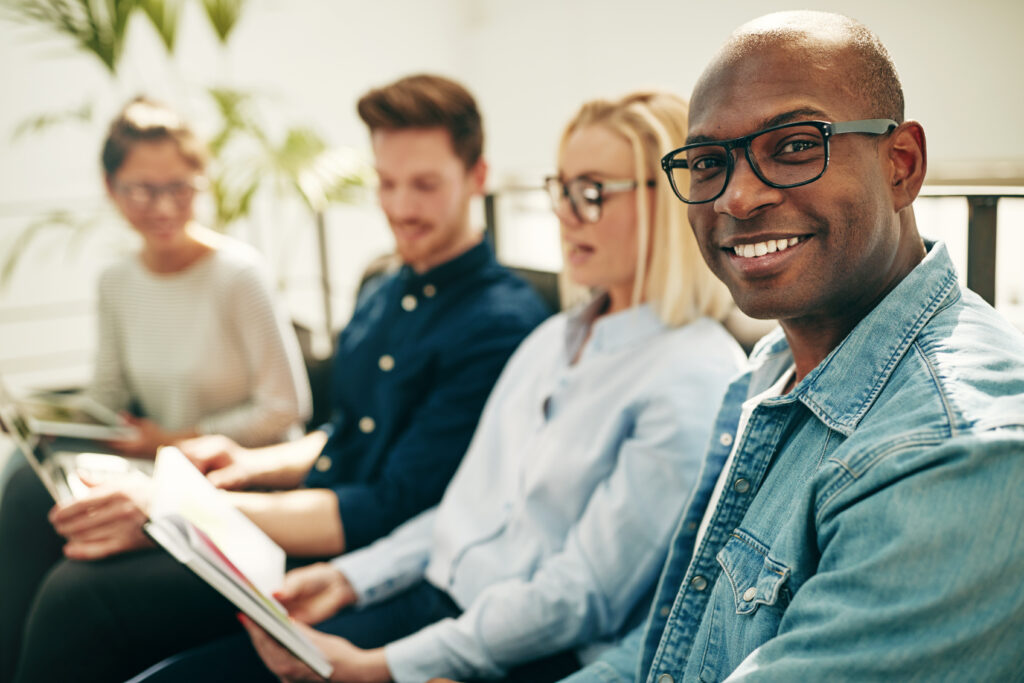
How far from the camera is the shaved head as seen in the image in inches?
26.8

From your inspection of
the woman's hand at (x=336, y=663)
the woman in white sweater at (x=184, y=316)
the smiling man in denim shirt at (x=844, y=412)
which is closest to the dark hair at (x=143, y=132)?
the woman in white sweater at (x=184, y=316)

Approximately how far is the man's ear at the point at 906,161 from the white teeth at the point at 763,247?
0.10 m

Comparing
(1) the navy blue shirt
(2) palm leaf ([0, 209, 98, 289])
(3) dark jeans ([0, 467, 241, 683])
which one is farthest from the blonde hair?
(2) palm leaf ([0, 209, 98, 289])

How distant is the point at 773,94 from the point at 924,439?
32 cm

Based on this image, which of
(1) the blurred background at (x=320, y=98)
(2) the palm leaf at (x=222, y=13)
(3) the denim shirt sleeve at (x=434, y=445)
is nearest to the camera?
(3) the denim shirt sleeve at (x=434, y=445)

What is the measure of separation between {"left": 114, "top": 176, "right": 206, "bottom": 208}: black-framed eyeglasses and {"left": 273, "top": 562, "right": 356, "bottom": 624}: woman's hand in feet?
3.67

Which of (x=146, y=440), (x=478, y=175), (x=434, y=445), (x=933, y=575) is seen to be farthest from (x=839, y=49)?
(x=146, y=440)

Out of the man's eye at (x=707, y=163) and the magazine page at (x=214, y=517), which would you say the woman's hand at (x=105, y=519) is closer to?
the magazine page at (x=214, y=517)

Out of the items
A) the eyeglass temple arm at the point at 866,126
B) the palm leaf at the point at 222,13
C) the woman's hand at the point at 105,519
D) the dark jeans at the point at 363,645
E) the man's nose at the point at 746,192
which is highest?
the palm leaf at the point at 222,13

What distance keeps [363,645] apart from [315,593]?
0.16 meters

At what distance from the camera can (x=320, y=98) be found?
5285 mm

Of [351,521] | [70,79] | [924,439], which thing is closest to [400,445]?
[351,521]

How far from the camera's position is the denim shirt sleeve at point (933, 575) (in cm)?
51

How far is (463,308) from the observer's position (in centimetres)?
Answer: 160
